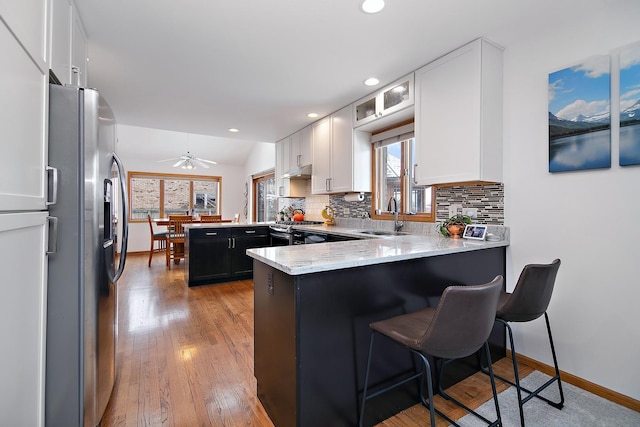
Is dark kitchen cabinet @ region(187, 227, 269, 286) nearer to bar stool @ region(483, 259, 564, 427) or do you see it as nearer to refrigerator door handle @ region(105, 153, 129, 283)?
refrigerator door handle @ region(105, 153, 129, 283)

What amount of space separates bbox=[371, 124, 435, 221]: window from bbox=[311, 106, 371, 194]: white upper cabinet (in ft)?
0.48

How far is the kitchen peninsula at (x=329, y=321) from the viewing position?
1.34m

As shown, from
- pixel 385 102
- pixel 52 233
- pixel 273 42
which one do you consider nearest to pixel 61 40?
pixel 52 233

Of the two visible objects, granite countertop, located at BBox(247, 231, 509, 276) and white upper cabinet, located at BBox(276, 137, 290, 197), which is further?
white upper cabinet, located at BBox(276, 137, 290, 197)

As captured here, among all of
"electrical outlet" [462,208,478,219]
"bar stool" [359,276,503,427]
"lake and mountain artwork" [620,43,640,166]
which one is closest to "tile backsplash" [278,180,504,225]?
"electrical outlet" [462,208,478,219]

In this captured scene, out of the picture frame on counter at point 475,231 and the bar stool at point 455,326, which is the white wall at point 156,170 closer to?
the picture frame on counter at point 475,231

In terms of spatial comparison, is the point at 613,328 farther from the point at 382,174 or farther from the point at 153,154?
the point at 153,154

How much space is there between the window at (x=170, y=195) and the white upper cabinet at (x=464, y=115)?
22.7 ft

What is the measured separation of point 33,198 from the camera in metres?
1.09

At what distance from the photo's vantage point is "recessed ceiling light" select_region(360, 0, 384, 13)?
1752 millimetres

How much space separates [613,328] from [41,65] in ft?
10.5

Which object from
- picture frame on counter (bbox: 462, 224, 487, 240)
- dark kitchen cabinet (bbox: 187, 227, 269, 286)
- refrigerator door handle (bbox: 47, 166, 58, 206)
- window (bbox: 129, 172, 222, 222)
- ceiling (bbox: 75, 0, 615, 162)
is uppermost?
ceiling (bbox: 75, 0, 615, 162)

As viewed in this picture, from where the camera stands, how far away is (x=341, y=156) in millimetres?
3602

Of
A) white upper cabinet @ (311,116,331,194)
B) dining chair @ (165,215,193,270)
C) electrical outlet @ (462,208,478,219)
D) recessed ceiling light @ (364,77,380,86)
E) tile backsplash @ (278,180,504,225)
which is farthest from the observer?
dining chair @ (165,215,193,270)
